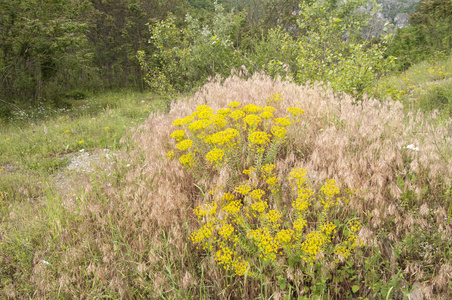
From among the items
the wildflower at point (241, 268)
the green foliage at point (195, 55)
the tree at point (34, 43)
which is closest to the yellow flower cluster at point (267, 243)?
the wildflower at point (241, 268)

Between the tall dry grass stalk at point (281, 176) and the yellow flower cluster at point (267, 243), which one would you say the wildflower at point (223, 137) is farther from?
the yellow flower cluster at point (267, 243)

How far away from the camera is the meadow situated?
4.96ft

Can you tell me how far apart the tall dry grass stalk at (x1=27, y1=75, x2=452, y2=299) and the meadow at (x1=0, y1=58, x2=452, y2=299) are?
1cm

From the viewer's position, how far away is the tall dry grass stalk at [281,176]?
1.59 m

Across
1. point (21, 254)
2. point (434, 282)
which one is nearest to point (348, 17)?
point (434, 282)

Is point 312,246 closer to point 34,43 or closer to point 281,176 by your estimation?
point 281,176

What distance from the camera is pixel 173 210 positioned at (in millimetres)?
2045

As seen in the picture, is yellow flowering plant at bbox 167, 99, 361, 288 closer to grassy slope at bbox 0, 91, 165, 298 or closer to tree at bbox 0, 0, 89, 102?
grassy slope at bbox 0, 91, 165, 298

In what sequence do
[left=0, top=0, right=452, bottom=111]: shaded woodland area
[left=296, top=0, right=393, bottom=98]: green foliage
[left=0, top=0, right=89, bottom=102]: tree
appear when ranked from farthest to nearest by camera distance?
1. [left=0, top=0, right=89, bottom=102]: tree
2. [left=0, top=0, right=452, bottom=111]: shaded woodland area
3. [left=296, top=0, right=393, bottom=98]: green foliage

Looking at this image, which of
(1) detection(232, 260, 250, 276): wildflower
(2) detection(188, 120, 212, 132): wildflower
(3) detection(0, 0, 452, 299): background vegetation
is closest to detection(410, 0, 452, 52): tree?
(3) detection(0, 0, 452, 299): background vegetation

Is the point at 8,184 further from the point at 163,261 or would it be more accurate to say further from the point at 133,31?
the point at 133,31

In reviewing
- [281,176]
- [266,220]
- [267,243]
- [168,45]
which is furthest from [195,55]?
[267,243]

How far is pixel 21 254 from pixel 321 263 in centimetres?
244

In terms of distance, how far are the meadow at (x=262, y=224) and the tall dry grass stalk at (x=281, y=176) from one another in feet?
0.04
